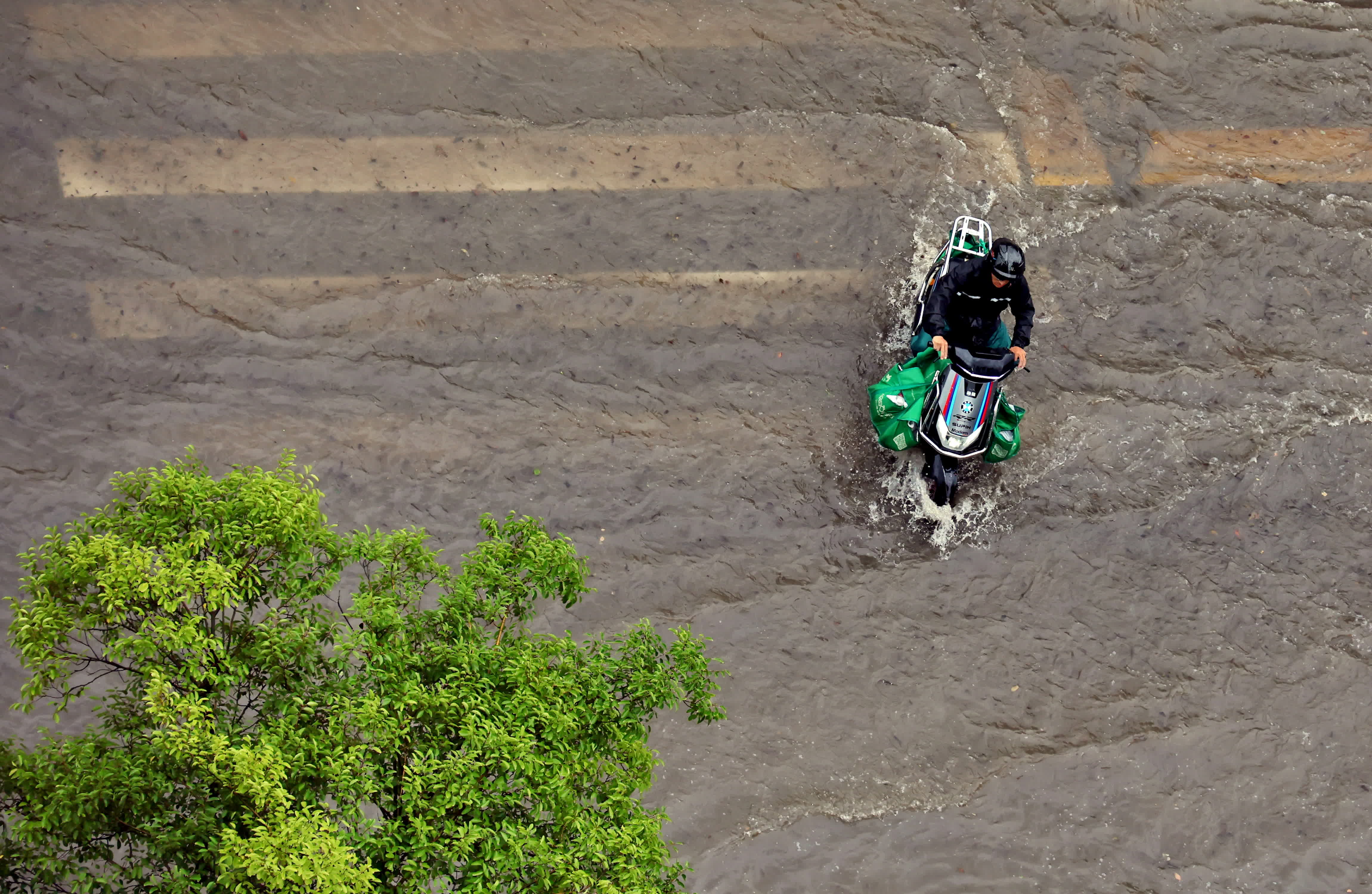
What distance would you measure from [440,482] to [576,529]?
1189 millimetres

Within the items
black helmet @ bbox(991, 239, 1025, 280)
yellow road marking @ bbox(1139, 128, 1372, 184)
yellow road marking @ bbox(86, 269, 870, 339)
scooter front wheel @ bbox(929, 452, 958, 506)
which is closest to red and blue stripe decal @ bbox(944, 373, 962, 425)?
scooter front wheel @ bbox(929, 452, 958, 506)

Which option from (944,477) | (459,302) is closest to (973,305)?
(944,477)

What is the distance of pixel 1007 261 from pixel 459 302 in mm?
4520

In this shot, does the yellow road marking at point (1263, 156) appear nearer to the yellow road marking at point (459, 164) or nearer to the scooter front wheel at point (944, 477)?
the yellow road marking at point (459, 164)

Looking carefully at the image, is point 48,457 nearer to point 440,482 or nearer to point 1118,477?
point 440,482

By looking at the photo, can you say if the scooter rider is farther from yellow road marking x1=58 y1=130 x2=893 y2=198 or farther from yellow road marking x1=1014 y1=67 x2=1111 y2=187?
yellow road marking x1=58 y1=130 x2=893 y2=198

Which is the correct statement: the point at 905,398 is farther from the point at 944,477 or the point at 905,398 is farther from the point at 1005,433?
the point at 1005,433

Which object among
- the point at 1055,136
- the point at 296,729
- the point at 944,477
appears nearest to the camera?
the point at 296,729

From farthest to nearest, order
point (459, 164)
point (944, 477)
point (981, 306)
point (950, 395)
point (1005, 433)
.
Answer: point (459, 164) → point (944, 477) → point (1005, 433) → point (950, 395) → point (981, 306)

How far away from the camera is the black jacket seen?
26.8 ft

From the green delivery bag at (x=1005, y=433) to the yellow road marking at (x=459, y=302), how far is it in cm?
166

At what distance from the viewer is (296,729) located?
16.6 feet

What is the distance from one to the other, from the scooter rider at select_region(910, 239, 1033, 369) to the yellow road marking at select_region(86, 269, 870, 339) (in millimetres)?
1317

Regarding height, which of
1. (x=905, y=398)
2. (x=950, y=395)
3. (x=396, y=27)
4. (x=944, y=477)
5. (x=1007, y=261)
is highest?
(x=396, y=27)
